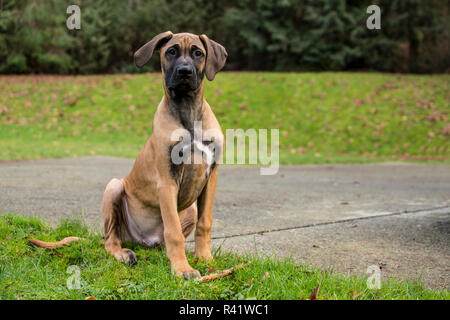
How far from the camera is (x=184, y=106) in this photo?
3.67m

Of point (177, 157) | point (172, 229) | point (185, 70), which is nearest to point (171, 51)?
point (185, 70)

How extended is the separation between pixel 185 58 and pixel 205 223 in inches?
52.8

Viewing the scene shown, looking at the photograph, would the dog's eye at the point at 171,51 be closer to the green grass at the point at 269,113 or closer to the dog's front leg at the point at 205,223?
the dog's front leg at the point at 205,223

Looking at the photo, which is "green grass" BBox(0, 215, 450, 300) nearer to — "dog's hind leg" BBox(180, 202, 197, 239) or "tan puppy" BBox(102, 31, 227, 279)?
"tan puppy" BBox(102, 31, 227, 279)

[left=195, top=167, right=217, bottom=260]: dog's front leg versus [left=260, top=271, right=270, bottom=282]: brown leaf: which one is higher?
[left=195, top=167, right=217, bottom=260]: dog's front leg

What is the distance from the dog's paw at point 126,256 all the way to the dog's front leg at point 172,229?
0.31 metres

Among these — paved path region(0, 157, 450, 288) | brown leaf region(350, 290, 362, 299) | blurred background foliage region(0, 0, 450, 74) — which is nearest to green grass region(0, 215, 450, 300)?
brown leaf region(350, 290, 362, 299)

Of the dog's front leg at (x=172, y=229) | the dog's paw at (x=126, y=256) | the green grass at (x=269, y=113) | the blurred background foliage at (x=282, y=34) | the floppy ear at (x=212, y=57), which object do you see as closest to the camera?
the dog's front leg at (x=172, y=229)

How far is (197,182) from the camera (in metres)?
3.74

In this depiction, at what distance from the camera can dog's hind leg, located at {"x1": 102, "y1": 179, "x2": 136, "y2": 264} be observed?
3841 millimetres

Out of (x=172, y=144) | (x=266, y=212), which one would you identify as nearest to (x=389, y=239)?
(x=266, y=212)

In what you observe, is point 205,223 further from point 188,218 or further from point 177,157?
point 177,157

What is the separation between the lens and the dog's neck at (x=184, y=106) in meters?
3.65

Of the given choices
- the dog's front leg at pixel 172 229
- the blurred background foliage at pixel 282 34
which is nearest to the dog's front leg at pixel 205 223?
the dog's front leg at pixel 172 229
